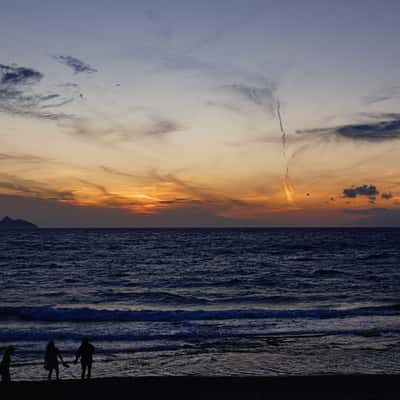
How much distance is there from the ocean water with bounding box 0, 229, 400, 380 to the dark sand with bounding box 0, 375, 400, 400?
1547 millimetres

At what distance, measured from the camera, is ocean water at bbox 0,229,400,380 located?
21.3 metres

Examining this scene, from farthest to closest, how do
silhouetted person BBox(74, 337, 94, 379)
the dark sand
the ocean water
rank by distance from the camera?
1. the ocean water
2. silhouetted person BBox(74, 337, 94, 379)
3. the dark sand

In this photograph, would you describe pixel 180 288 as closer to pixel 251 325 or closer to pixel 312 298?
pixel 312 298

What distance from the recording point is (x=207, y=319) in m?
33.0

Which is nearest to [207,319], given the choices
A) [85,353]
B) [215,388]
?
[215,388]

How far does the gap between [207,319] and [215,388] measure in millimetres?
15825

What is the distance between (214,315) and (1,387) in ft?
63.3

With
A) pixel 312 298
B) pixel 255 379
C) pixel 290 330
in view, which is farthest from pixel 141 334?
pixel 312 298

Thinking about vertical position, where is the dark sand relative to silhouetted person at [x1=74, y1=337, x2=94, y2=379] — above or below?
below

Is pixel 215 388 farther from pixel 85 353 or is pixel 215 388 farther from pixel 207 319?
pixel 207 319

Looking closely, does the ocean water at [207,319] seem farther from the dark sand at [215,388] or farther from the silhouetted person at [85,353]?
the silhouetted person at [85,353]

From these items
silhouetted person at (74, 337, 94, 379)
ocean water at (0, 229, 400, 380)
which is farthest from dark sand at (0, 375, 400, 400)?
ocean water at (0, 229, 400, 380)

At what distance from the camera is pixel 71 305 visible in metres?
38.8

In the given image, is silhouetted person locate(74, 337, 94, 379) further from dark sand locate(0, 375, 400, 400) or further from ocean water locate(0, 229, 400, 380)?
ocean water locate(0, 229, 400, 380)
